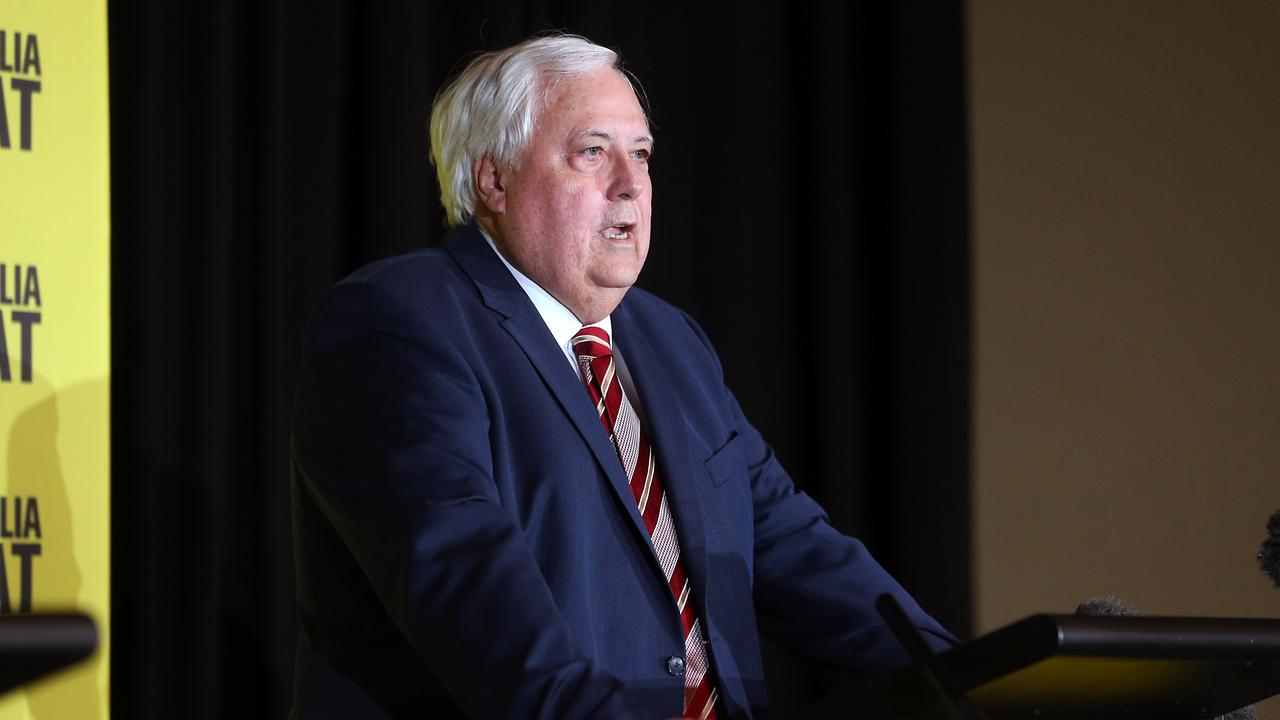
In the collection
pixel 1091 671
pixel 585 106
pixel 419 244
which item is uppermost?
pixel 585 106

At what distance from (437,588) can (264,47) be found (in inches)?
65.6

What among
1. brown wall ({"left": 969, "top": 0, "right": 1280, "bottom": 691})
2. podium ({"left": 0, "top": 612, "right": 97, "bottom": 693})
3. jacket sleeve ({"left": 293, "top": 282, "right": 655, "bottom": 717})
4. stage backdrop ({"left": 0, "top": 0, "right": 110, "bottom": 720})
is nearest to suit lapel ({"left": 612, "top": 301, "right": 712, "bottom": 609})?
jacket sleeve ({"left": 293, "top": 282, "right": 655, "bottom": 717})

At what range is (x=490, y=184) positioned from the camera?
7.30ft

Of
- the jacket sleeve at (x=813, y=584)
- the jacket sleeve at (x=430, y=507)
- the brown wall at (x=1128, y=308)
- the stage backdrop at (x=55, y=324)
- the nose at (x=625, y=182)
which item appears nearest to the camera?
the jacket sleeve at (x=430, y=507)

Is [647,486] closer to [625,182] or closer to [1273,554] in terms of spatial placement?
[625,182]

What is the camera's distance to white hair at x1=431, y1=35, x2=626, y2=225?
2.17 meters

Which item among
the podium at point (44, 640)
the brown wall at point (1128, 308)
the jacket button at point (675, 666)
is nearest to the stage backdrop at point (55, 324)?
the jacket button at point (675, 666)

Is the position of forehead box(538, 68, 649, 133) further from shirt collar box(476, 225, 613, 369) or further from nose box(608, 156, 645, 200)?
shirt collar box(476, 225, 613, 369)

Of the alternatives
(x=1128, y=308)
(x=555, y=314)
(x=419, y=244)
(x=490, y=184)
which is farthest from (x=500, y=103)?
(x=1128, y=308)

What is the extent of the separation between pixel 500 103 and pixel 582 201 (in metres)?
0.20

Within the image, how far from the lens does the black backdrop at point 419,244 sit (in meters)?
2.78

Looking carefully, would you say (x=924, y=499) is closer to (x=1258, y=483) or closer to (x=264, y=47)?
(x=1258, y=483)

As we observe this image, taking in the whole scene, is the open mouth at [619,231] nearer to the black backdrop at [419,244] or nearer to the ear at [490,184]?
the ear at [490,184]

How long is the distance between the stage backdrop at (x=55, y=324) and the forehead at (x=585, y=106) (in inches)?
32.0
